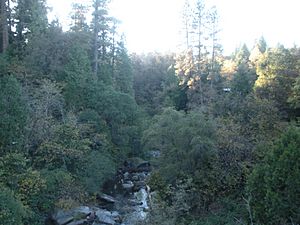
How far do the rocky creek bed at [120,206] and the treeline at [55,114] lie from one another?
2.08 feet

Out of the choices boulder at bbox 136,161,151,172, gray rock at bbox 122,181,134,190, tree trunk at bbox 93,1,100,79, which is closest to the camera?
gray rock at bbox 122,181,134,190

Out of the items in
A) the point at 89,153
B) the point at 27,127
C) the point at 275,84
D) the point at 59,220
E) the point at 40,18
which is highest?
the point at 40,18

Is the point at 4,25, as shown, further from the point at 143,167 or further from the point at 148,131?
the point at 143,167

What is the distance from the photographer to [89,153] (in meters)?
21.9

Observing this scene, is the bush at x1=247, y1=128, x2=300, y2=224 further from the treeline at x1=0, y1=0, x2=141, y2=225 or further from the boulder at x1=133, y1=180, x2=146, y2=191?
the boulder at x1=133, y1=180, x2=146, y2=191

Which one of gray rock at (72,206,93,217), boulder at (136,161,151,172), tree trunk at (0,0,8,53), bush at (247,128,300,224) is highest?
tree trunk at (0,0,8,53)

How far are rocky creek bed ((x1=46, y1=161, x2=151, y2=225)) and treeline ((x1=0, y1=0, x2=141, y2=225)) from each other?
25.0 inches

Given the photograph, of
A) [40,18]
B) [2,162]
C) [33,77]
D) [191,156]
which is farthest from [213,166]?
[40,18]

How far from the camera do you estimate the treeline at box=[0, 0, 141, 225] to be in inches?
634

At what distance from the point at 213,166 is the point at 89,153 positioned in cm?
840

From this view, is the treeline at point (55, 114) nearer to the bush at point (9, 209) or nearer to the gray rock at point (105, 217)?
the bush at point (9, 209)

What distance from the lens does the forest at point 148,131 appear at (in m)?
13.0

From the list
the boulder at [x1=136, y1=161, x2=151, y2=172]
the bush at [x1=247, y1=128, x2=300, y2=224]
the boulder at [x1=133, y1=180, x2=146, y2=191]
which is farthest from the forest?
the boulder at [x1=133, y1=180, x2=146, y2=191]

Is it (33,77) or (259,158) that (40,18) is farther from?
(259,158)
